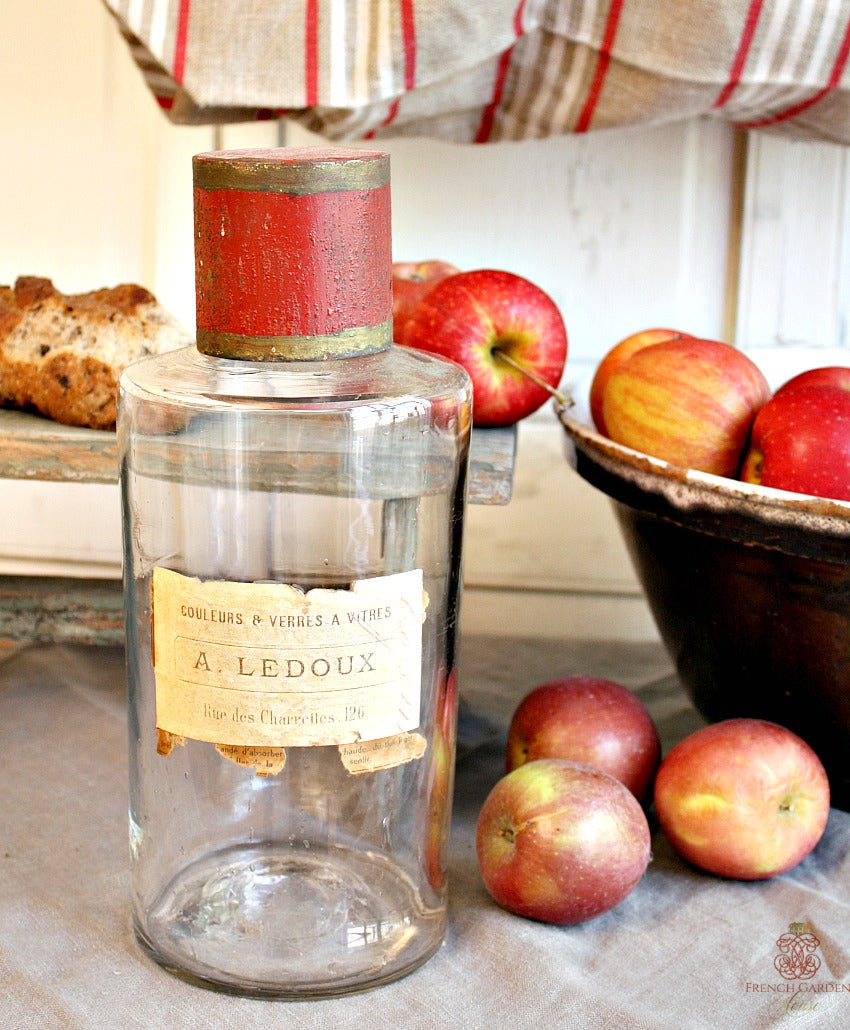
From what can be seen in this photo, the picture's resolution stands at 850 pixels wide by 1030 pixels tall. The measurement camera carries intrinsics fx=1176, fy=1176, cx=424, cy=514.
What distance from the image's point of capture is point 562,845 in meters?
0.50

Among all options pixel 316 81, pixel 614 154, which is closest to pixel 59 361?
pixel 316 81

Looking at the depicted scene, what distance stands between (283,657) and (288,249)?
151 millimetres

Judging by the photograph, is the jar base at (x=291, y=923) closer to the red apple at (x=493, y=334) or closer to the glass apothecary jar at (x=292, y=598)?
the glass apothecary jar at (x=292, y=598)

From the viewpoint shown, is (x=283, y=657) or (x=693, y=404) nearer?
(x=283, y=657)

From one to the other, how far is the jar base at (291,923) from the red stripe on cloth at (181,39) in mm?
383

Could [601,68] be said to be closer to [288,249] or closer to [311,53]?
[311,53]

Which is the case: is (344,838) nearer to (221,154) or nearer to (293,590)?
(293,590)

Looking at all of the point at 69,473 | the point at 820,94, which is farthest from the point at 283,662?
the point at 820,94

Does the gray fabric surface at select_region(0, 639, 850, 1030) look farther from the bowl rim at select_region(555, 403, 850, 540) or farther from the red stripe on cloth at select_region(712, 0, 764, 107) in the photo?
the red stripe on cloth at select_region(712, 0, 764, 107)

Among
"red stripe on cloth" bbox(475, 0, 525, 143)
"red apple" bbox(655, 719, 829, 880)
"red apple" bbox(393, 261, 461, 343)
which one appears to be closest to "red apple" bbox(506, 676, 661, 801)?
"red apple" bbox(655, 719, 829, 880)

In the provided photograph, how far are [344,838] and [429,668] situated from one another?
91 mm

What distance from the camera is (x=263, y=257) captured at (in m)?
0.43

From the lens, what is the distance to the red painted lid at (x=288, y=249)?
422mm

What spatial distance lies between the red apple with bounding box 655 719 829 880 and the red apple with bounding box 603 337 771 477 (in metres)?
0.14
